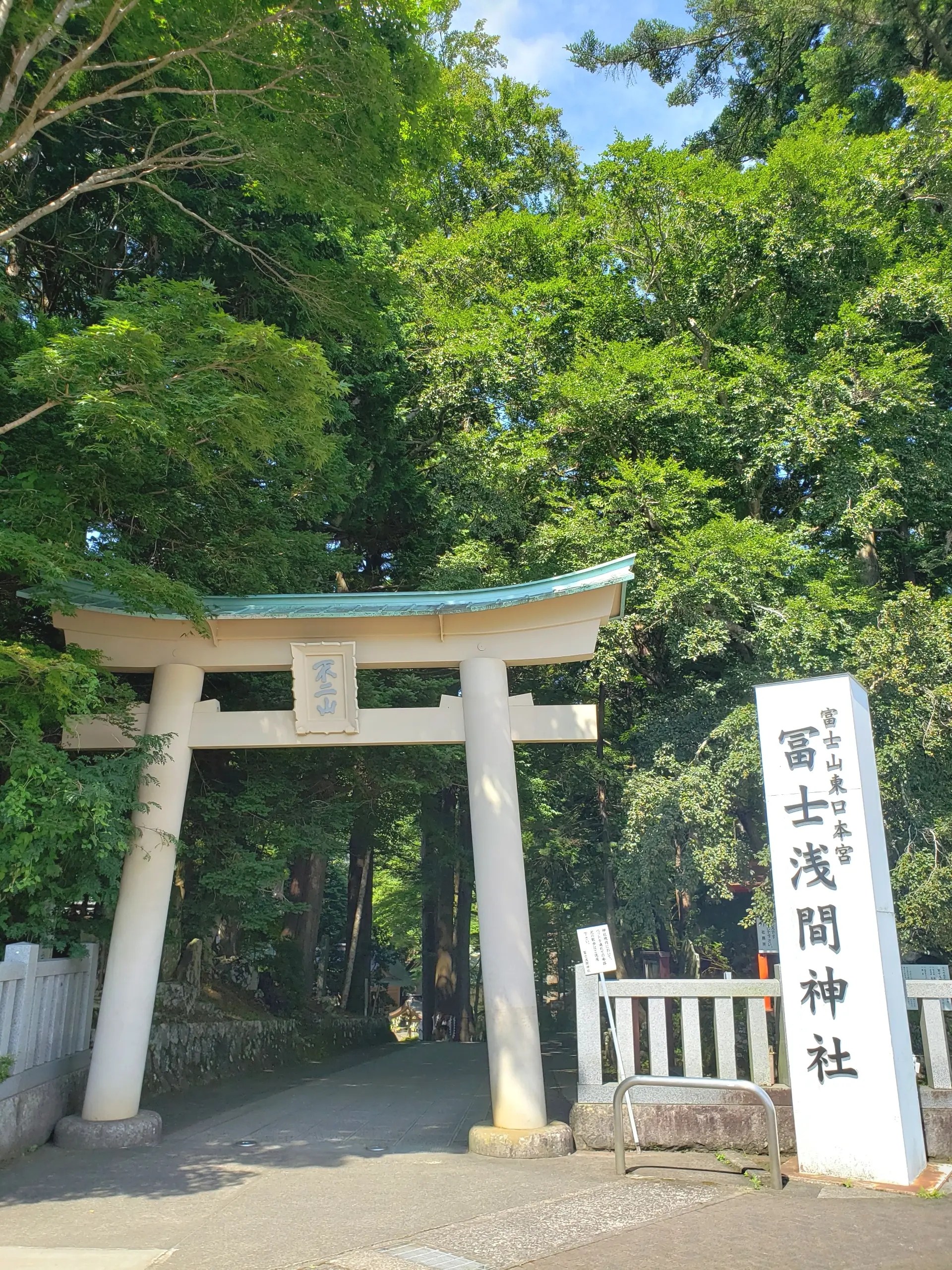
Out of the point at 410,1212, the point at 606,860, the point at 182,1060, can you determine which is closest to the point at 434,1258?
the point at 410,1212

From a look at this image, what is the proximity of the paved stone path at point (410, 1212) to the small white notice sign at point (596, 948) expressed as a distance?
1.43 metres

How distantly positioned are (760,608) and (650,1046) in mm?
6768

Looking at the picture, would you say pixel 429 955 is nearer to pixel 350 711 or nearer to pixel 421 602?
pixel 350 711

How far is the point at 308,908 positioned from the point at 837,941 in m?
13.2

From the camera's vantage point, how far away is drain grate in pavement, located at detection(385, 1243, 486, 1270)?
448 cm

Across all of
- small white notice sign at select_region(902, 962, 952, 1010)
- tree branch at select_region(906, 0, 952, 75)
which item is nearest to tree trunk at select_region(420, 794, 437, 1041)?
small white notice sign at select_region(902, 962, 952, 1010)

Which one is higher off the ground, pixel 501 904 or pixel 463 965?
pixel 501 904

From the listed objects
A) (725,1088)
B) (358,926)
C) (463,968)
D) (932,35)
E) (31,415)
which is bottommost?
(725,1088)

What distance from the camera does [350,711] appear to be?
858 cm

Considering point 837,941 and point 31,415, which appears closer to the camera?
point 837,941

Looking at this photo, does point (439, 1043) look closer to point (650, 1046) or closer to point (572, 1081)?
point (572, 1081)

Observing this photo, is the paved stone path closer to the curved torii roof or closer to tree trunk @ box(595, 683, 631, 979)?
the curved torii roof

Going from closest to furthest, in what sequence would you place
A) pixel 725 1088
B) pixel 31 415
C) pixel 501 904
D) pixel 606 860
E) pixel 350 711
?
1. pixel 725 1088
2. pixel 31 415
3. pixel 501 904
4. pixel 350 711
5. pixel 606 860

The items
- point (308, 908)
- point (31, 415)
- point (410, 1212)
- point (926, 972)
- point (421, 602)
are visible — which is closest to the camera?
point (410, 1212)
